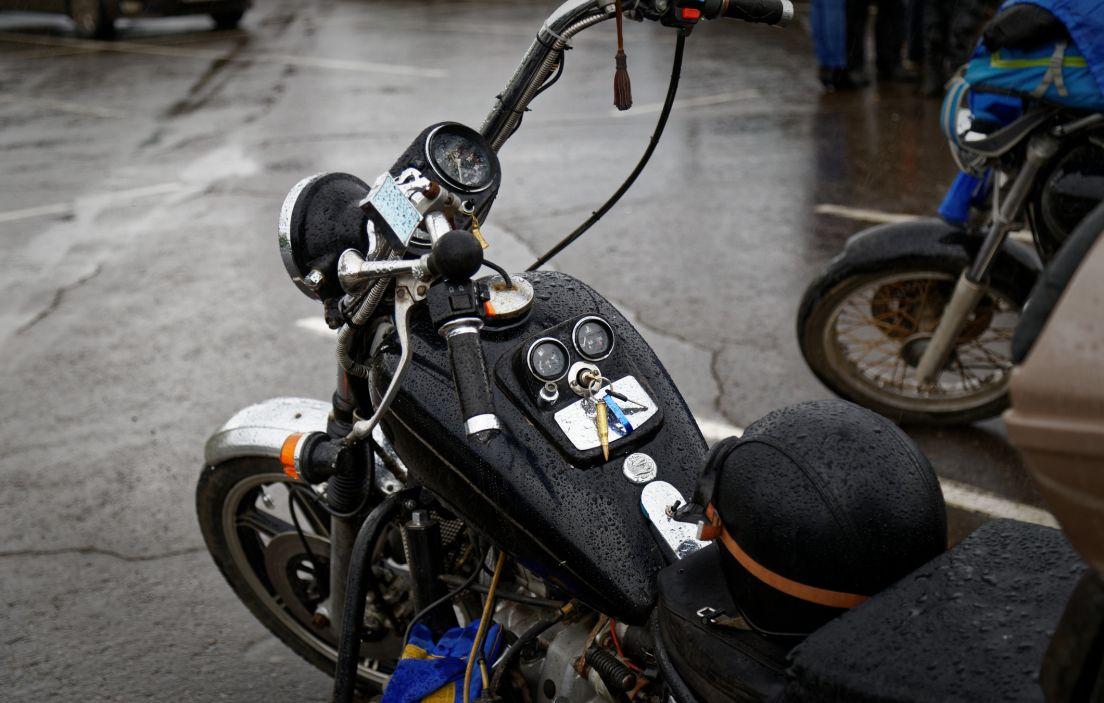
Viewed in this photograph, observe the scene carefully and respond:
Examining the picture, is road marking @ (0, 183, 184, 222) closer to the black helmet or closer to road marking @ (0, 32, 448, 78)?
road marking @ (0, 32, 448, 78)

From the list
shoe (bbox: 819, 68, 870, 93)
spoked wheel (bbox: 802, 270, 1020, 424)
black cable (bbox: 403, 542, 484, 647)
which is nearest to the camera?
black cable (bbox: 403, 542, 484, 647)

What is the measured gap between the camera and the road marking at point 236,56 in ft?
37.7

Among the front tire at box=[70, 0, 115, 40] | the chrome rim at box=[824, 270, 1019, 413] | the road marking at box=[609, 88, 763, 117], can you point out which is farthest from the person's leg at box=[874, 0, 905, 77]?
the front tire at box=[70, 0, 115, 40]

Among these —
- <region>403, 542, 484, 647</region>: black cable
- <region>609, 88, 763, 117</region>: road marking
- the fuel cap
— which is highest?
the fuel cap

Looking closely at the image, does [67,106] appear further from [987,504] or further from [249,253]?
[987,504]

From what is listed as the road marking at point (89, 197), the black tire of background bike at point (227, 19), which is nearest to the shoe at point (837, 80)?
the road marking at point (89, 197)

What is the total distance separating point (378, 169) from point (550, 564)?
6013 millimetres

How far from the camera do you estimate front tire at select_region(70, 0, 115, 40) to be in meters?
14.5

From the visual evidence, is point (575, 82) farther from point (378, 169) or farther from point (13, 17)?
point (13, 17)

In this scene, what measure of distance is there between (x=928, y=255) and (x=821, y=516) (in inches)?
98.9

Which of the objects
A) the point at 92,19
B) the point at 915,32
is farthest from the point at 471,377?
the point at 92,19

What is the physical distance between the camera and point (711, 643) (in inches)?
60.8

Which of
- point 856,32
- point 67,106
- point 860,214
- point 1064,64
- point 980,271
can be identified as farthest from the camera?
point 67,106

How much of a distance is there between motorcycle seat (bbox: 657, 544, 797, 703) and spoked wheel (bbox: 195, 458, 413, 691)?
0.96 meters
